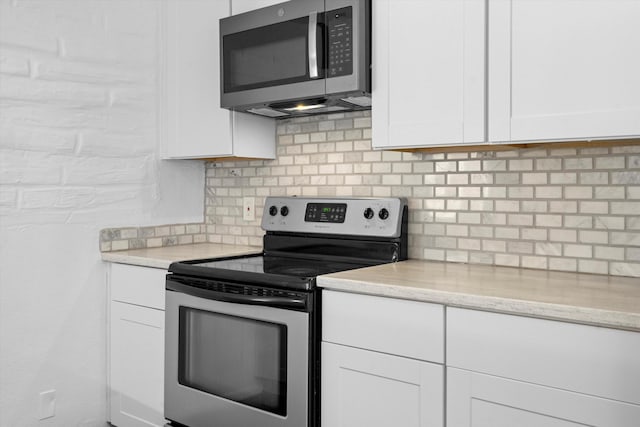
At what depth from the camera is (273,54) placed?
217 centimetres

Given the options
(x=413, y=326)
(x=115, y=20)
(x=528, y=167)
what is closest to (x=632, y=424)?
(x=413, y=326)

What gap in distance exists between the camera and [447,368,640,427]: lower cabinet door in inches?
48.4

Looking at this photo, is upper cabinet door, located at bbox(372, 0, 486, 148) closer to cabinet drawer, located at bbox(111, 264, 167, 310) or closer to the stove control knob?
the stove control knob

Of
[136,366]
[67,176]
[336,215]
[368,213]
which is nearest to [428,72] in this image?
[368,213]

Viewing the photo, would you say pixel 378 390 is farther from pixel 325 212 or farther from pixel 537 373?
pixel 325 212

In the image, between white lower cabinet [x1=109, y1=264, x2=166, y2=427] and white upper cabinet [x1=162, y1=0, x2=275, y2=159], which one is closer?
white lower cabinet [x1=109, y1=264, x2=166, y2=427]

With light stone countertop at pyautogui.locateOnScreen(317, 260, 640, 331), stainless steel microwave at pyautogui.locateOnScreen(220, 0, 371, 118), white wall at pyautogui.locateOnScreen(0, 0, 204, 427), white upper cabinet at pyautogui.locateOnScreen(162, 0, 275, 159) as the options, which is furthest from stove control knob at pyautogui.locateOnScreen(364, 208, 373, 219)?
white wall at pyautogui.locateOnScreen(0, 0, 204, 427)

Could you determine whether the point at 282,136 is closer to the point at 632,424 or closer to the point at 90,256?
the point at 90,256

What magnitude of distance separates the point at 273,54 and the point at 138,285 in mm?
1134

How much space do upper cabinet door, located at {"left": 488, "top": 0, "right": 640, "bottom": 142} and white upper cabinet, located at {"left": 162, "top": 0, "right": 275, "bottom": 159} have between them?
120 cm

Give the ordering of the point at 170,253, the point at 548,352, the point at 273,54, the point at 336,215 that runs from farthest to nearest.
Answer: the point at 170,253
the point at 336,215
the point at 273,54
the point at 548,352

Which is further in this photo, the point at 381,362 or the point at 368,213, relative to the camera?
the point at 368,213

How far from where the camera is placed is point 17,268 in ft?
7.19

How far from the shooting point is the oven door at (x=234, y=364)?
5.70 feet
